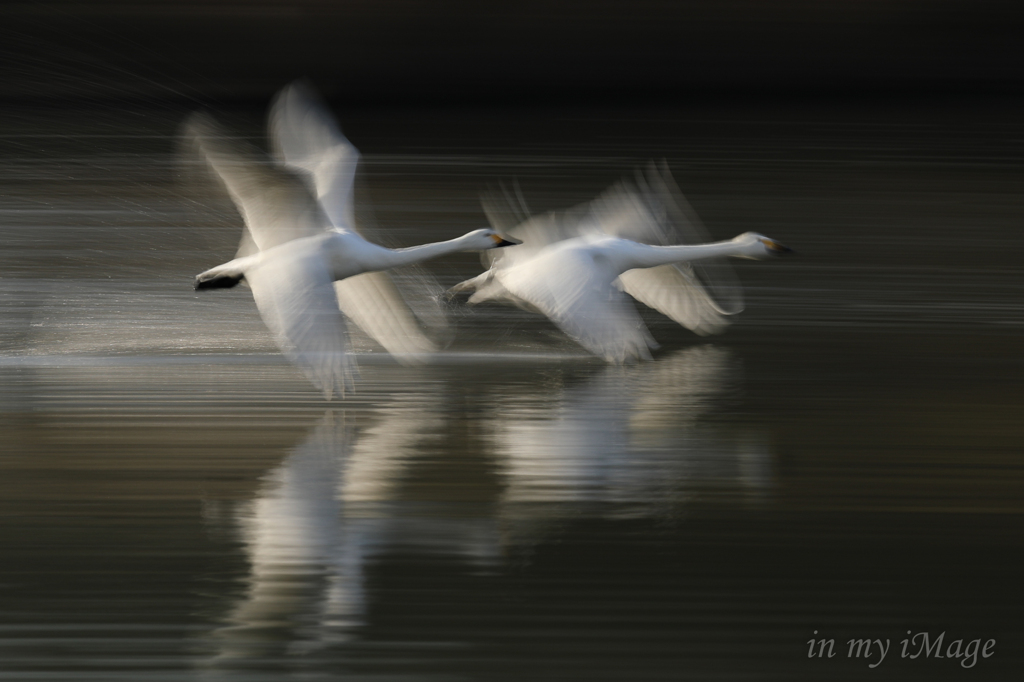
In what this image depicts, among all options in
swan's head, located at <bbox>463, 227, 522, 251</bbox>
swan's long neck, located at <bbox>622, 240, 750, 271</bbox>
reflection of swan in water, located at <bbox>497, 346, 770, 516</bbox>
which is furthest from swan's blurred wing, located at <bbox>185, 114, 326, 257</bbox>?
swan's long neck, located at <bbox>622, 240, 750, 271</bbox>

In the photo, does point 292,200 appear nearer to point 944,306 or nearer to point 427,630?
point 427,630

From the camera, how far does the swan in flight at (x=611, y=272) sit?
8.96m

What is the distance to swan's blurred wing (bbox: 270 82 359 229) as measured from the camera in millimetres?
9453

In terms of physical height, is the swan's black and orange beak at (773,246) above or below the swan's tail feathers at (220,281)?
below

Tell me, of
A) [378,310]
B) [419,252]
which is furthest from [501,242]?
[378,310]

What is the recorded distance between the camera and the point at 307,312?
26.5 feet

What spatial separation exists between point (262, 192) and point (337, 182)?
82 centimetres

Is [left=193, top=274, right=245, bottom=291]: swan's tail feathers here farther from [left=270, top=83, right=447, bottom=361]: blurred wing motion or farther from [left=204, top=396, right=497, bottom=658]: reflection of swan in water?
[left=204, top=396, right=497, bottom=658]: reflection of swan in water

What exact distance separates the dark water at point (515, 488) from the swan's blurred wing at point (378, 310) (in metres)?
0.43

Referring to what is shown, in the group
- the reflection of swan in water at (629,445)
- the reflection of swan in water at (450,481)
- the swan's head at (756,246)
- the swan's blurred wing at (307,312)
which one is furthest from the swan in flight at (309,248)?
the swan's head at (756,246)

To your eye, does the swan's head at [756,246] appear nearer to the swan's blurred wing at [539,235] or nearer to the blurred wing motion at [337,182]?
the swan's blurred wing at [539,235]

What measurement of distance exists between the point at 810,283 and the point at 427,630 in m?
7.94

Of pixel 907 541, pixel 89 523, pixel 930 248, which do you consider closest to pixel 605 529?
pixel 907 541

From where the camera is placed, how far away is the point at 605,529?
6.18 meters
